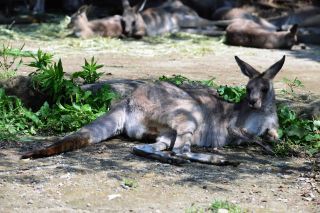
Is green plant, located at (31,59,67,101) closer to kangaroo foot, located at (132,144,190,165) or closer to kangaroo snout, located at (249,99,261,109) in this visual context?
kangaroo foot, located at (132,144,190,165)

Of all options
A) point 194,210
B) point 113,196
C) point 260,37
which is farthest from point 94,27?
point 194,210

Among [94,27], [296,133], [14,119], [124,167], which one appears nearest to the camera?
[124,167]

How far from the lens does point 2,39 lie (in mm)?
12648

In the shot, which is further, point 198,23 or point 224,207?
point 198,23

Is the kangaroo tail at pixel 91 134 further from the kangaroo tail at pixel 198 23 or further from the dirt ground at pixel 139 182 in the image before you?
the kangaroo tail at pixel 198 23

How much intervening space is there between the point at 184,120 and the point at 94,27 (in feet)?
27.4

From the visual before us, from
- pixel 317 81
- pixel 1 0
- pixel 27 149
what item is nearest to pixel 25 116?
pixel 27 149

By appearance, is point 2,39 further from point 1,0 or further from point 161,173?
point 161,173

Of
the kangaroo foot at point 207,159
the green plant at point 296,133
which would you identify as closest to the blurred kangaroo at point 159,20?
the green plant at point 296,133

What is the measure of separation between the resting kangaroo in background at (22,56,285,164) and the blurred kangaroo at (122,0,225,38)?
26.1 ft

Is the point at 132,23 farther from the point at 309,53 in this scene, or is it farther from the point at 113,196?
the point at 113,196

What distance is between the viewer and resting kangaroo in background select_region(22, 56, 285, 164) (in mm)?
5801

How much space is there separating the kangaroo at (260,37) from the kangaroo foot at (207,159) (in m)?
7.48

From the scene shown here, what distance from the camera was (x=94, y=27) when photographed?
46.0 feet
